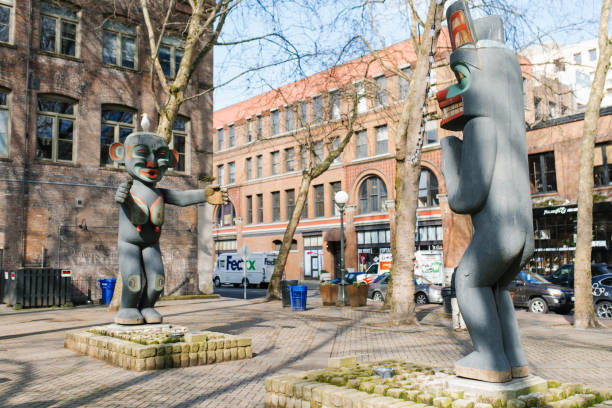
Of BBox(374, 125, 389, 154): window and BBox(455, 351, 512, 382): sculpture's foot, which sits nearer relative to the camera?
BBox(455, 351, 512, 382): sculpture's foot

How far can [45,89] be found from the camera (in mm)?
20656

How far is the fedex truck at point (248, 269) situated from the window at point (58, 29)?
18.6 metres

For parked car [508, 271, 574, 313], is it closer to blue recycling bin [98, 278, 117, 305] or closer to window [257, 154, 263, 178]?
blue recycling bin [98, 278, 117, 305]

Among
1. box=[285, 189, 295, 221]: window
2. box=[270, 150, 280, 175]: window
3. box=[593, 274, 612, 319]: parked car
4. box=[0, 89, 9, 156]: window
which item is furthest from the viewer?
box=[270, 150, 280, 175]: window

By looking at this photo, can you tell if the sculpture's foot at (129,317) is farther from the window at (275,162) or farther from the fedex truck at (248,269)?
the window at (275,162)

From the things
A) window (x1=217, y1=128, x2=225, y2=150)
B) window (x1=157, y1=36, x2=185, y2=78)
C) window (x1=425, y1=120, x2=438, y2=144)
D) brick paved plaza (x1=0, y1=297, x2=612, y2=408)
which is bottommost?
brick paved plaza (x1=0, y1=297, x2=612, y2=408)

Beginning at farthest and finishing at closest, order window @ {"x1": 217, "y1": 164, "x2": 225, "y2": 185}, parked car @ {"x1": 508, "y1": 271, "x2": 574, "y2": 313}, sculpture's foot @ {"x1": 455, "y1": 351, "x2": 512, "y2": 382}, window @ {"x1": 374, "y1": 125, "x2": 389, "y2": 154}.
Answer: window @ {"x1": 217, "y1": 164, "x2": 225, "y2": 185} < window @ {"x1": 374, "y1": 125, "x2": 389, "y2": 154} < parked car @ {"x1": 508, "y1": 271, "x2": 574, "y2": 313} < sculpture's foot @ {"x1": 455, "y1": 351, "x2": 512, "y2": 382}

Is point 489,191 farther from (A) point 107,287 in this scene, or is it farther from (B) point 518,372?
(A) point 107,287

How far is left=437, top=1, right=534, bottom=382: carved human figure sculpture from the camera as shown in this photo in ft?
16.2

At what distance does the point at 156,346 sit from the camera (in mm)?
7824

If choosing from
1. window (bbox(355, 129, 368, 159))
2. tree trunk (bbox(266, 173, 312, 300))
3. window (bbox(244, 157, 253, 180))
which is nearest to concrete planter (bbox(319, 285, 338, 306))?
tree trunk (bbox(266, 173, 312, 300))

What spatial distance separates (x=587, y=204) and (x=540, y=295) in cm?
567

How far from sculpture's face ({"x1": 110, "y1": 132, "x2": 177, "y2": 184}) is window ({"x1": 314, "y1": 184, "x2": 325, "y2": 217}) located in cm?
3452

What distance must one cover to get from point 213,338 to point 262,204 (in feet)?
135
